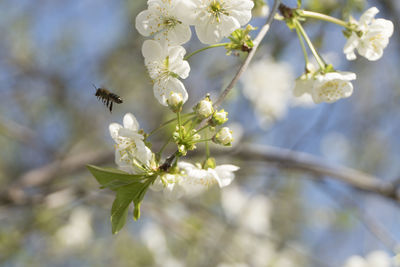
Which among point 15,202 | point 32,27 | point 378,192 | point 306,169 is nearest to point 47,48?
point 32,27

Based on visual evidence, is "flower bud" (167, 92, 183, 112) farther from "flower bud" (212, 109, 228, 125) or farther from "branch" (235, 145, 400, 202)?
"branch" (235, 145, 400, 202)

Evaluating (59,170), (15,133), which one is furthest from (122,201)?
(15,133)

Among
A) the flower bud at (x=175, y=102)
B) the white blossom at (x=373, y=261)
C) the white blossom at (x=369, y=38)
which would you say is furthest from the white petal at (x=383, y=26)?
the white blossom at (x=373, y=261)

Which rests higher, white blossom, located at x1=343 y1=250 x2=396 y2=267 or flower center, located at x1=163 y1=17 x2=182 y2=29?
flower center, located at x1=163 y1=17 x2=182 y2=29

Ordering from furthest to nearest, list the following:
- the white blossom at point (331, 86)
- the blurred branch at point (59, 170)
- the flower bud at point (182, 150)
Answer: the blurred branch at point (59, 170), the white blossom at point (331, 86), the flower bud at point (182, 150)

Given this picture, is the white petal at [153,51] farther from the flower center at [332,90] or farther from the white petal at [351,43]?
the white petal at [351,43]

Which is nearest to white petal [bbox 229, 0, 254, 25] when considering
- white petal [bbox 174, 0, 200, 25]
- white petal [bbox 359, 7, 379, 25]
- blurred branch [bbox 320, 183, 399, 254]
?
white petal [bbox 174, 0, 200, 25]

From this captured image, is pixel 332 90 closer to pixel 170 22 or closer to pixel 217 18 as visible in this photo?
pixel 217 18

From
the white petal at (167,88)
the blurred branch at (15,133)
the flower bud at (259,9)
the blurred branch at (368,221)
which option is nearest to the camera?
the white petal at (167,88)
